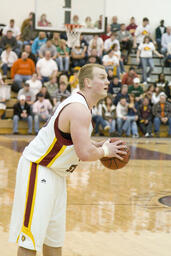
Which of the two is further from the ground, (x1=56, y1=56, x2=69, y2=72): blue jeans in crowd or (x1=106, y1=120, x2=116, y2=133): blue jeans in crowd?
(x1=56, y1=56, x2=69, y2=72): blue jeans in crowd

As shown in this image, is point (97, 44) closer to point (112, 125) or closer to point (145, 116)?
point (145, 116)

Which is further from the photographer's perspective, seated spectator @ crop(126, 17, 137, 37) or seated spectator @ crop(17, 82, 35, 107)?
seated spectator @ crop(126, 17, 137, 37)

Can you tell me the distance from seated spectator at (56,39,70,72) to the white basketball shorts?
15221 millimetres

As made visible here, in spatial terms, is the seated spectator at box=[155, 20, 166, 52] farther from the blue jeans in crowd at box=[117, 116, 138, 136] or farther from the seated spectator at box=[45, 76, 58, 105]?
the seated spectator at box=[45, 76, 58, 105]

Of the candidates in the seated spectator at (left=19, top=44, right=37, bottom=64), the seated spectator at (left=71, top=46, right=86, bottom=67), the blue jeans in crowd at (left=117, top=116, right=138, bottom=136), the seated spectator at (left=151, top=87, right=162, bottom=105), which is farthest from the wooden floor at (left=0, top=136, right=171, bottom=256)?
the seated spectator at (left=71, top=46, right=86, bottom=67)

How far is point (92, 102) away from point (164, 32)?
20089mm

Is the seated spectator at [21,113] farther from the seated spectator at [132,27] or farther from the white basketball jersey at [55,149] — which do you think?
the white basketball jersey at [55,149]

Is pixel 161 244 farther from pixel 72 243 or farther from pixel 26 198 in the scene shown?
pixel 26 198

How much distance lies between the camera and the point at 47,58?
17.9 meters

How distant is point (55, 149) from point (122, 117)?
550 inches

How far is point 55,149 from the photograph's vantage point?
3.74 metres

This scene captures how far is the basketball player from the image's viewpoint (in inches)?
144

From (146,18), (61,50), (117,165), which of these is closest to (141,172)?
(117,165)

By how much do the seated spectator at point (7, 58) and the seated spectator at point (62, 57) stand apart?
158 centimetres
